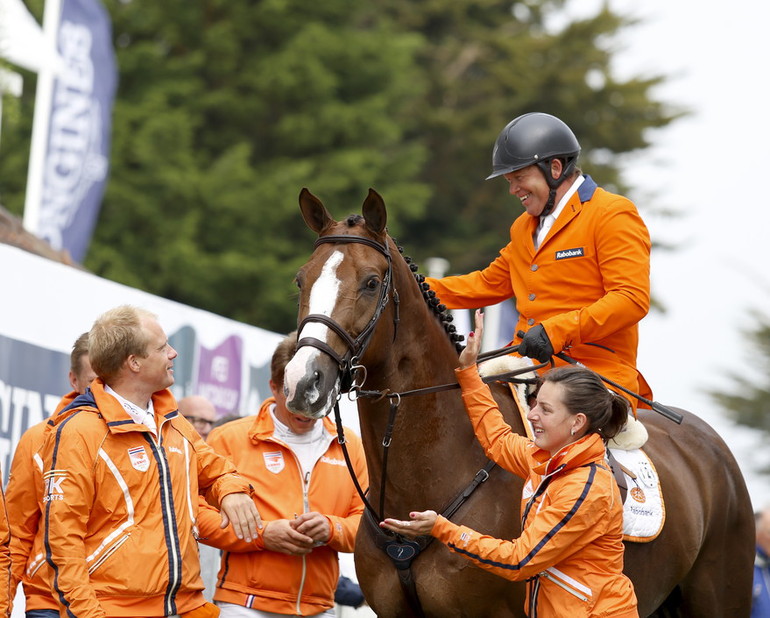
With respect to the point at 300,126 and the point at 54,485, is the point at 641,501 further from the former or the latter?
the point at 300,126

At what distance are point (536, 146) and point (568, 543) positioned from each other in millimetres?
1948

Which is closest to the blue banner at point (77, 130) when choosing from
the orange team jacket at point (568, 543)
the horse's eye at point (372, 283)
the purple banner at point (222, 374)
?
the purple banner at point (222, 374)

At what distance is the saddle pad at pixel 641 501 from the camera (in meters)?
5.09

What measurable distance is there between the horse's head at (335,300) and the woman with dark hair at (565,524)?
1.95 feet

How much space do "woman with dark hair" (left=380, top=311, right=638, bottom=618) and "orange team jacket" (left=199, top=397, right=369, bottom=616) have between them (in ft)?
3.78

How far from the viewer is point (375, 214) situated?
473 centimetres

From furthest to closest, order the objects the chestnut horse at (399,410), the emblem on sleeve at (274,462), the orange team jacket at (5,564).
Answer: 1. the emblem on sleeve at (274,462)
2. the chestnut horse at (399,410)
3. the orange team jacket at (5,564)

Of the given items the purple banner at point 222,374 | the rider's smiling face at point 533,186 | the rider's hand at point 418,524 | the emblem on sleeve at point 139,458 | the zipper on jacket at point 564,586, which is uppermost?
the rider's smiling face at point 533,186

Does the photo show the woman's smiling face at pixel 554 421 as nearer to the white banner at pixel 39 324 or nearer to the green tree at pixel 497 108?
the white banner at pixel 39 324

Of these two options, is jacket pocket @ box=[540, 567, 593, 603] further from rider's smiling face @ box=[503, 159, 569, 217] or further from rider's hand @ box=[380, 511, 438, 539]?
rider's smiling face @ box=[503, 159, 569, 217]

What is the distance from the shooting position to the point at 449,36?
33438 mm

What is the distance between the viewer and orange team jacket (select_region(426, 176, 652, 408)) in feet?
16.4

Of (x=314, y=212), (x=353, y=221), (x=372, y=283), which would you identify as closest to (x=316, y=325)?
(x=372, y=283)

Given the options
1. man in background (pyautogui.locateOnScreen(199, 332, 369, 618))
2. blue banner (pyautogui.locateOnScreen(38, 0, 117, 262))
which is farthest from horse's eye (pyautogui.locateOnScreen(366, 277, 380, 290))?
blue banner (pyautogui.locateOnScreen(38, 0, 117, 262))
